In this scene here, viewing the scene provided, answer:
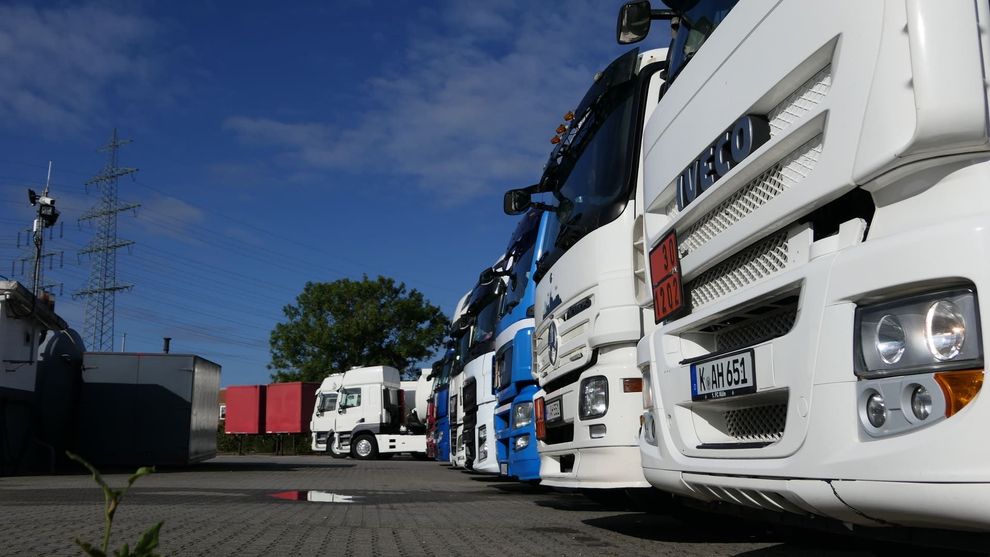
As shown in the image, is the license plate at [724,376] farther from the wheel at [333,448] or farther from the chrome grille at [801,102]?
the wheel at [333,448]

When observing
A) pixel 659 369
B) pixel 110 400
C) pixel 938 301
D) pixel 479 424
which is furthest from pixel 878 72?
pixel 110 400

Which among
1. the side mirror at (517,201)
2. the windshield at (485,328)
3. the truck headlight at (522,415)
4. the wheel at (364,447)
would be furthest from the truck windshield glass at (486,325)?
the wheel at (364,447)

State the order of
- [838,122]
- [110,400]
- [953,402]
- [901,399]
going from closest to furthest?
1. [953,402]
2. [901,399]
3. [838,122]
4. [110,400]

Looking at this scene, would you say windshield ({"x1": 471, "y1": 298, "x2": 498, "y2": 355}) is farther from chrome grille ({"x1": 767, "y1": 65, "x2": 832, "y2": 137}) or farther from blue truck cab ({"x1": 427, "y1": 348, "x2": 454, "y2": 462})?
chrome grille ({"x1": 767, "y1": 65, "x2": 832, "y2": 137})

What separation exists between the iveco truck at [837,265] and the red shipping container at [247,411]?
37.2 metres

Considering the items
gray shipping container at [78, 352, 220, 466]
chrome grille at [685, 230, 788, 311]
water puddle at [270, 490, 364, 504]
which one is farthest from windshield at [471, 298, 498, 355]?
gray shipping container at [78, 352, 220, 466]

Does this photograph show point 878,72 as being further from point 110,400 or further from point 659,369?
point 110,400

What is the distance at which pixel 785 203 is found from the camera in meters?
2.87

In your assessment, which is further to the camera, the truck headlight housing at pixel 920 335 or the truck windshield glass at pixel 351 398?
the truck windshield glass at pixel 351 398

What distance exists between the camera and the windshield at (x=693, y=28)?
13.3 ft

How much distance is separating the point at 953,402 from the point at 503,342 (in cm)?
747

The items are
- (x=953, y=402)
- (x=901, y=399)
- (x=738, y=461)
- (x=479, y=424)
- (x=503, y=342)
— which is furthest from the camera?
(x=479, y=424)

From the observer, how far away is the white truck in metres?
30.1

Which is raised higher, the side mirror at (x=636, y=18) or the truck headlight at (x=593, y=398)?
the side mirror at (x=636, y=18)
